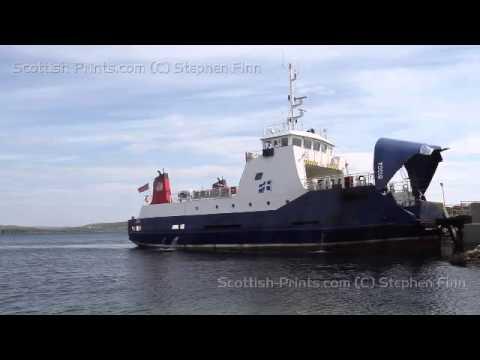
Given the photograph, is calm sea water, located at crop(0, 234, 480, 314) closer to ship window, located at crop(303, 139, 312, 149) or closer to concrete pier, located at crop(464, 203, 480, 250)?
concrete pier, located at crop(464, 203, 480, 250)

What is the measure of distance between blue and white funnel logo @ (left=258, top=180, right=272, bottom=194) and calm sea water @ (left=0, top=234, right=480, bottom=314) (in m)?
5.17

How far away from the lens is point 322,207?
24.2m

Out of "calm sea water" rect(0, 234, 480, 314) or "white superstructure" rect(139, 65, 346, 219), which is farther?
"white superstructure" rect(139, 65, 346, 219)

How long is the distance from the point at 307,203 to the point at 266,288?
9783 millimetres

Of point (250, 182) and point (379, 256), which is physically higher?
point (250, 182)

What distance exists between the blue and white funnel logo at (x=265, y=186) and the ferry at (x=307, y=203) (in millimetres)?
71

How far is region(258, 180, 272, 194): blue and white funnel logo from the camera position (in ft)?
89.0

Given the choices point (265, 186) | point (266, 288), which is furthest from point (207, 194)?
point (266, 288)

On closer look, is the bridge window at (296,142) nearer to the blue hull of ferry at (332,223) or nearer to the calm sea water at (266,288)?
the blue hull of ferry at (332,223)

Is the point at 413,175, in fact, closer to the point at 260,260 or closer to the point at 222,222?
the point at 260,260

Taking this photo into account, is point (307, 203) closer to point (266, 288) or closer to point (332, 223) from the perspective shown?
point (332, 223)

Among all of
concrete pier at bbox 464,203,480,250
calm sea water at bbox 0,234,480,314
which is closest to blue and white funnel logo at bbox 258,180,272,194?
calm sea water at bbox 0,234,480,314
